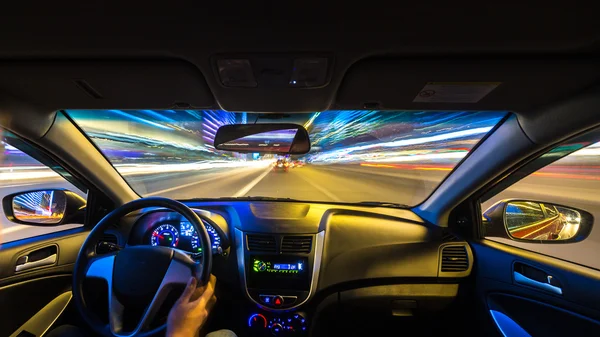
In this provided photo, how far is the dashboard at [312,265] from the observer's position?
10.1ft

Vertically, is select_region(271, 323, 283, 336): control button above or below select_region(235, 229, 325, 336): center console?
below

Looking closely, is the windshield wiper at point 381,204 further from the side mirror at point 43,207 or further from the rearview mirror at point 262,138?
the side mirror at point 43,207

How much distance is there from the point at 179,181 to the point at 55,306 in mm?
2867

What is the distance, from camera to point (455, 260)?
3.13 metres

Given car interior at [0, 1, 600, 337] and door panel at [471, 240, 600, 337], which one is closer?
car interior at [0, 1, 600, 337]

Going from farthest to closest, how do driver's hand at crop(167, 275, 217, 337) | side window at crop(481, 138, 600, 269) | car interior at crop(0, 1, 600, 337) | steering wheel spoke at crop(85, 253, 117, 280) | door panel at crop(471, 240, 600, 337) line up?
side window at crop(481, 138, 600, 269) < steering wheel spoke at crop(85, 253, 117, 280) < door panel at crop(471, 240, 600, 337) < driver's hand at crop(167, 275, 217, 337) < car interior at crop(0, 1, 600, 337)

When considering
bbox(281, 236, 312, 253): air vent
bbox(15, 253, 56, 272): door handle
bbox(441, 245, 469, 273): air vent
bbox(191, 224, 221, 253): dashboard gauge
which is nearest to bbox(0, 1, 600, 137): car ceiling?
bbox(15, 253, 56, 272): door handle

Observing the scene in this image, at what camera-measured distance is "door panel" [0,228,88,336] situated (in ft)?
7.94

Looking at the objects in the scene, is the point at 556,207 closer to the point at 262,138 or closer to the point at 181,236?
the point at 262,138

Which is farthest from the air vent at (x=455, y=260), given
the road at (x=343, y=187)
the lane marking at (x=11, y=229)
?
the lane marking at (x=11, y=229)

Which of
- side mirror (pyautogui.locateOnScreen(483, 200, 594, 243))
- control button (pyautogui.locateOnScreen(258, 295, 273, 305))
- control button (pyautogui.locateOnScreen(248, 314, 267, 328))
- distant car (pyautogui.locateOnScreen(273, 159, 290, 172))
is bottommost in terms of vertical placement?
control button (pyautogui.locateOnScreen(248, 314, 267, 328))

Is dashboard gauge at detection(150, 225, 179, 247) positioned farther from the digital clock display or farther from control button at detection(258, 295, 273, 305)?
control button at detection(258, 295, 273, 305)

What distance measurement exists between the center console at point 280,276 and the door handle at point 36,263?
151 centimetres

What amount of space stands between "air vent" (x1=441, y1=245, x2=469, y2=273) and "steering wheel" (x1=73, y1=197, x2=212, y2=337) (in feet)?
7.17
